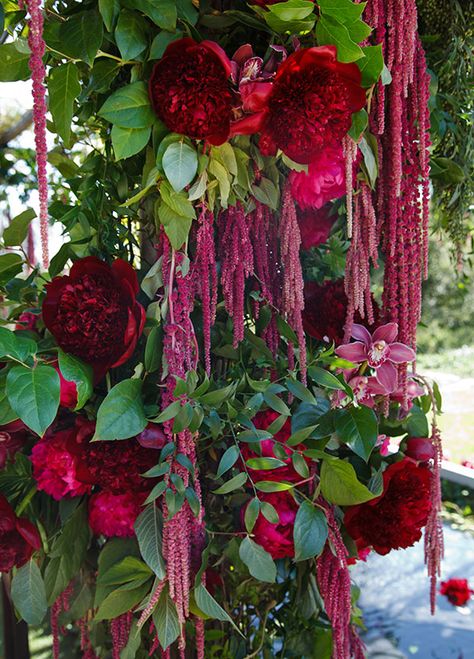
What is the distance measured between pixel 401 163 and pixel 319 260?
7.9 inches

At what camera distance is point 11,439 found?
599 millimetres

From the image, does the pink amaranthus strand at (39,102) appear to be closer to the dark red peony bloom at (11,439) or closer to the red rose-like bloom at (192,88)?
the red rose-like bloom at (192,88)

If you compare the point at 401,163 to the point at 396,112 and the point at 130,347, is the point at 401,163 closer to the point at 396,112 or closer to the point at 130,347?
the point at 396,112

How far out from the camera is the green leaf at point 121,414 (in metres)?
0.48

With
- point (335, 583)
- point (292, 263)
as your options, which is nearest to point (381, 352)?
point (292, 263)

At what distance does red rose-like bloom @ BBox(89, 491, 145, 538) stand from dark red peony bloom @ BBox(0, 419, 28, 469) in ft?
0.33

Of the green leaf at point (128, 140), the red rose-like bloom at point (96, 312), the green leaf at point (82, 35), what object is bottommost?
the red rose-like bloom at point (96, 312)

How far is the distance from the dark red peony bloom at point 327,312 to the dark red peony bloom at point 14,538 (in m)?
0.34

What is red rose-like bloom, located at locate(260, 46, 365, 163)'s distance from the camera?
47 cm

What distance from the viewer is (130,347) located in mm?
514

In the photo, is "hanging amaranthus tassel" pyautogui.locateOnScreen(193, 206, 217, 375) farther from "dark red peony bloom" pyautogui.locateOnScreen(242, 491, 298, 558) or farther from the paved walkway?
the paved walkway

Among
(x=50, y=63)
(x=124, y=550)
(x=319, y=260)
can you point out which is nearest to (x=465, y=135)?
(x=319, y=260)

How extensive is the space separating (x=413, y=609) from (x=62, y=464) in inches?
43.6

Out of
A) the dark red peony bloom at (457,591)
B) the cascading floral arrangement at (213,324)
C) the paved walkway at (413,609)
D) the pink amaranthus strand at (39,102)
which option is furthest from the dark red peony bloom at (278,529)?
the dark red peony bloom at (457,591)
